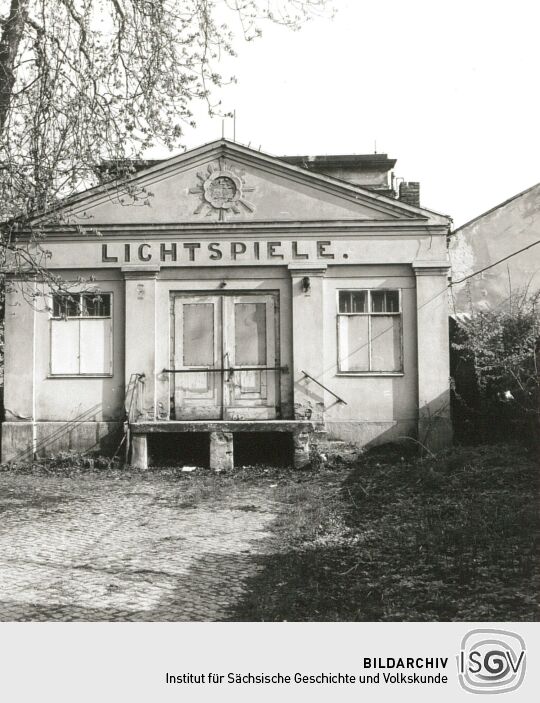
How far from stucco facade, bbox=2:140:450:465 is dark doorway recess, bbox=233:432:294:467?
567 mm

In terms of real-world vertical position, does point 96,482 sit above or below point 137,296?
below

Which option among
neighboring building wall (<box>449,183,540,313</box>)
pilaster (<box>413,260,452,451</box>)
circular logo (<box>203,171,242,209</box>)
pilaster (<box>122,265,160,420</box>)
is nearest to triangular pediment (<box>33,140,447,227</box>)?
circular logo (<box>203,171,242,209</box>)

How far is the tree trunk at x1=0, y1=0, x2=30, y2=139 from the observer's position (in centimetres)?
877

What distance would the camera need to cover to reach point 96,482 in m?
11.3

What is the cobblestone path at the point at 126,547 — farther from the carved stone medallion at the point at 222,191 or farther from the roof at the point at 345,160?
the roof at the point at 345,160

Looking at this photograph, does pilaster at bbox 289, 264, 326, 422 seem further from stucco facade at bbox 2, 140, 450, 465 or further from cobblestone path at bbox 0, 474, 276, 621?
cobblestone path at bbox 0, 474, 276, 621

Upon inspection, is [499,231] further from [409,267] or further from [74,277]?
[74,277]

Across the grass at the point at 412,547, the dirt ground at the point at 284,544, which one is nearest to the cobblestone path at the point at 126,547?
the dirt ground at the point at 284,544

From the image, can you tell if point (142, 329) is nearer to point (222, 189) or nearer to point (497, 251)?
point (222, 189)

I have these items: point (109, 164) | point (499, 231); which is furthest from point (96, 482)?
point (499, 231)

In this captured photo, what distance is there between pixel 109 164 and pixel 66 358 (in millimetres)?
4690
